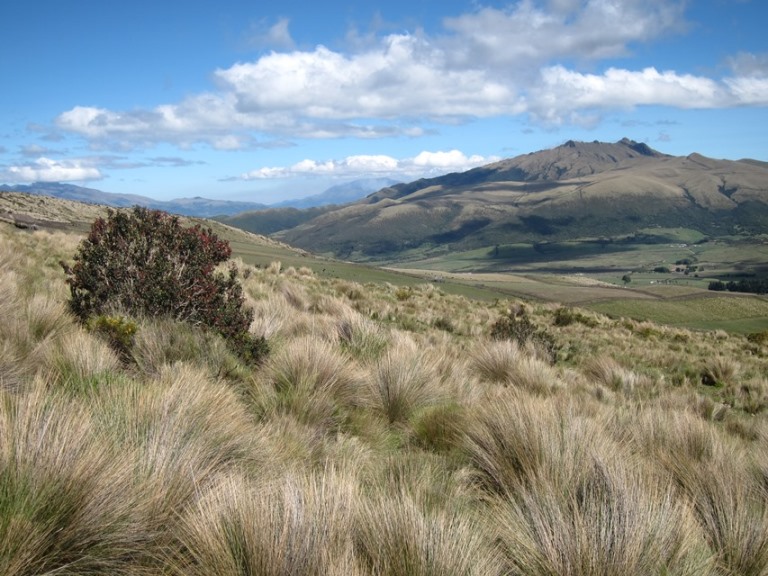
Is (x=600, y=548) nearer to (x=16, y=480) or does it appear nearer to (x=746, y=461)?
(x=16, y=480)

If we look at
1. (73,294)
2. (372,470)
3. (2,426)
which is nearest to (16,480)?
(2,426)

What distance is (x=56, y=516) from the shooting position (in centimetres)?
231

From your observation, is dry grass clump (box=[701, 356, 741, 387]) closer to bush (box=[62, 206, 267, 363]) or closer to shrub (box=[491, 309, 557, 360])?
shrub (box=[491, 309, 557, 360])

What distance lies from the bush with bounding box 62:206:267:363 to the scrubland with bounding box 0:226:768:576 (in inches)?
→ 30.0

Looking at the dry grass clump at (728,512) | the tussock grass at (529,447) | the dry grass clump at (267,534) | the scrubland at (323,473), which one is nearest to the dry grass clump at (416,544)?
the scrubland at (323,473)

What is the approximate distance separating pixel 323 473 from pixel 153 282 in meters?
6.03

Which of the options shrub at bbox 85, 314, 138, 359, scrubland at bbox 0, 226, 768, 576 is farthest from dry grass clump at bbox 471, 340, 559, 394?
shrub at bbox 85, 314, 138, 359

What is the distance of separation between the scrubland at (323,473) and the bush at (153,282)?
76 centimetres

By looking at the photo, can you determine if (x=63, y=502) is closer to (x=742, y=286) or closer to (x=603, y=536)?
(x=603, y=536)

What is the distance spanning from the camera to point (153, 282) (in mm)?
7961

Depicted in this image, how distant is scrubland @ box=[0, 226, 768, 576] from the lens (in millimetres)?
2355

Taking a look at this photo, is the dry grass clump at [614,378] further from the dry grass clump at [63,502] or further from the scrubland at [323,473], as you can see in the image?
the dry grass clump at [63,502]

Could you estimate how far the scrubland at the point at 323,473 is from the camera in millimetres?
2355

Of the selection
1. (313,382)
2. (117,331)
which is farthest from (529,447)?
(117,331)
